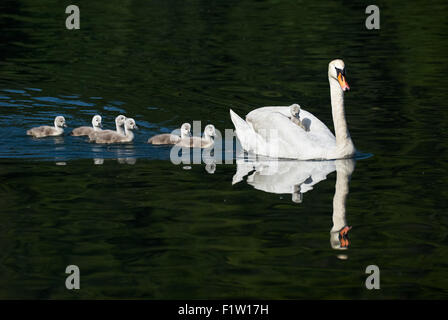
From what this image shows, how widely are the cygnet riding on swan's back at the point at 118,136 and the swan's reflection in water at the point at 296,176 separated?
2.33 metres

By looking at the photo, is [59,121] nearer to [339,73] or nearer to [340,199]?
[339,73]

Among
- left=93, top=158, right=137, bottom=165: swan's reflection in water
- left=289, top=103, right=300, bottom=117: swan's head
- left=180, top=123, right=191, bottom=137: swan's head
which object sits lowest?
left=93, top=158, right=137, bottom=165: swan's reflection in water

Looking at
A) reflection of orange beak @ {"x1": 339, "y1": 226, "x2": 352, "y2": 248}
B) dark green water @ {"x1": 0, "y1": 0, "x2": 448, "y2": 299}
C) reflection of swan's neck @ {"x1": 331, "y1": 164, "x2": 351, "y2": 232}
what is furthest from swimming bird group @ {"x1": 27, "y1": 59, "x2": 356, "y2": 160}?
reflection of orange beak @ {"x1": 339, "y1": 226, "x2": 352, "y2": 248}

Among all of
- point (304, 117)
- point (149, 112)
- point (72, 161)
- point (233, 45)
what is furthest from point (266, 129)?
point (233, 45)

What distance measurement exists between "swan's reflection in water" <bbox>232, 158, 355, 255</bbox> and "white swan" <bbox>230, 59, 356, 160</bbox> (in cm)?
14

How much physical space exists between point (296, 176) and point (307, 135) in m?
1.31

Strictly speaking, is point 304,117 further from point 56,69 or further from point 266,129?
point 56,69

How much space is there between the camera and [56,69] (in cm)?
2409

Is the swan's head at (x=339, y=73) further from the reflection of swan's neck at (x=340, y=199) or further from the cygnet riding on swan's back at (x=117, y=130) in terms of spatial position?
the cygnet riding on swan's back at (x=117, y=130)

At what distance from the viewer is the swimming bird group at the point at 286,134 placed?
1462 cm

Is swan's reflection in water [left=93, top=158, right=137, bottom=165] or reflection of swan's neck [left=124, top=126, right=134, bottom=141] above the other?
reflection of swan's neck [left=124, top=126, right=134, bottom=141]

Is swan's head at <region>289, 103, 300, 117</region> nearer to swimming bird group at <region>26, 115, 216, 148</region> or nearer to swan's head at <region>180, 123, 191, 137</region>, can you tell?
swimming bird group at <region>26, 115, 216, 148</region>

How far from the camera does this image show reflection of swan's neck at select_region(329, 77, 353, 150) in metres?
14.6

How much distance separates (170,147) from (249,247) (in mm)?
5786
